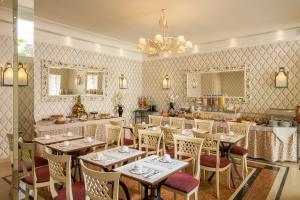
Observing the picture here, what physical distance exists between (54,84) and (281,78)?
5445 mm

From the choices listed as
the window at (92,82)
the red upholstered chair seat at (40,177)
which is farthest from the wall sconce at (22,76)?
the window at (92,82)

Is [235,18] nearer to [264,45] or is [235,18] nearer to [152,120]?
[264,45]

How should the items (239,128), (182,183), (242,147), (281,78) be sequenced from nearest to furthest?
(182,183), (242,147), (239,128), (281,78)

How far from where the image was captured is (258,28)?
521cm

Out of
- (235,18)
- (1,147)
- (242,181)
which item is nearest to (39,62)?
(1,147)

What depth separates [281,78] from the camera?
5062 mm

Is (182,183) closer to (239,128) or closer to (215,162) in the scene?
(215,162)

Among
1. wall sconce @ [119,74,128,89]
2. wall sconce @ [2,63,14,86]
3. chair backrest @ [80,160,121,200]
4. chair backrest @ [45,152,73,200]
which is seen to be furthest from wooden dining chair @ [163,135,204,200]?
wall sconce @ [119,74,128,89]

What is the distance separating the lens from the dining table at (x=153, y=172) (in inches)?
81.0

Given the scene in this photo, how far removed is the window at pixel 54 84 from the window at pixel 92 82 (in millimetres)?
841

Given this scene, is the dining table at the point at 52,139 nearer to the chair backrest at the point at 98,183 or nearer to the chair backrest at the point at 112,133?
the chair backrest at the point at 112,133

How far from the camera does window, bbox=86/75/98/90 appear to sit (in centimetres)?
618

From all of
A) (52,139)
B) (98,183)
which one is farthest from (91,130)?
(98,183)

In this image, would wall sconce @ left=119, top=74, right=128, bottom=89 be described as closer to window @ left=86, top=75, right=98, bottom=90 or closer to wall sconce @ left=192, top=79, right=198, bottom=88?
window @ left=86, top=75, right=98, bottom=90
